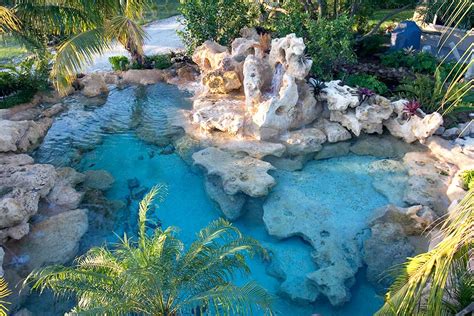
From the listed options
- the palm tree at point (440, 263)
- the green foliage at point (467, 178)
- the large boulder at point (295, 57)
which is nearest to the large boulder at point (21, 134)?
the large boulder at point (295, 57)

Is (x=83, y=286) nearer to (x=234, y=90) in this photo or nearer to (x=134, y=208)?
(x=134, y=208)

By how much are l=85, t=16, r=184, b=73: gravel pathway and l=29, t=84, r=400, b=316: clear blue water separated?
15.3 feet

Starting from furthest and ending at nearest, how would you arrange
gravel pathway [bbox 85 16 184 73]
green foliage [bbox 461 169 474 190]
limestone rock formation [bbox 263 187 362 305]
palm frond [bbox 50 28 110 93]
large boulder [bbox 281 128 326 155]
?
gravel pathway [bbox 85 16 184 73]
large boulder [bbox 281 128 326 155]
palm frond [bbox 50 28 110 93]
green foliage [bbox 461 169 474 190]
limestone rock formation [bbox 263 187 362 305]

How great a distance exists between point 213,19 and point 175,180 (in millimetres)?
8535

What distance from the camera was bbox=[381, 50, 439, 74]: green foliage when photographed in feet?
51.3

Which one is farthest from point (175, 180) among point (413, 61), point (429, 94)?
point (413, 61)

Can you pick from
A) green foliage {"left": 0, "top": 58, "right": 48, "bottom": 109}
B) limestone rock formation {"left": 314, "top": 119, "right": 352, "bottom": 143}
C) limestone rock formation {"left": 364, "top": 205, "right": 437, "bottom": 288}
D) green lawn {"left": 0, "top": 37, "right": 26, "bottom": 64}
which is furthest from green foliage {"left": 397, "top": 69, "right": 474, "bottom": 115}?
green lawn {"left": 0, "top": 37, "right": 26, "bottom": 64}

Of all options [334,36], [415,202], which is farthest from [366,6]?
[415,202]

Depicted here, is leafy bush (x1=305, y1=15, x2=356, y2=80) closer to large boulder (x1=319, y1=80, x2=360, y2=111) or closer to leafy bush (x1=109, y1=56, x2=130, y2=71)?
large boulder (x1=319, y1=80, x2=360, y2=111)

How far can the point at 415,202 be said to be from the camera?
9.96 meters

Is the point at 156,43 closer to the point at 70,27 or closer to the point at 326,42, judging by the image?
the point at 70,27

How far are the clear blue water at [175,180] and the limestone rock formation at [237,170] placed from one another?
45 cm

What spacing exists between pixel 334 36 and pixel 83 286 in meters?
12.7

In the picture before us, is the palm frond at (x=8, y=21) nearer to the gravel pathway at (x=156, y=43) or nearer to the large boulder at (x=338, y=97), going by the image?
the gravel pathway at (x=156, y=43)
